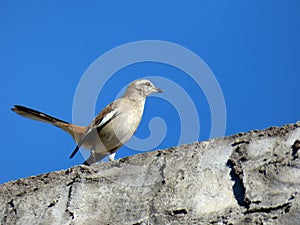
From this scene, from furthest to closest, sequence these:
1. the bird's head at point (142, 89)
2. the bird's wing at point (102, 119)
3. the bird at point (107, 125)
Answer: the bird's head at point (142, 89) → the bird's wing at point (102, 119) → the bird at point (107, 125)

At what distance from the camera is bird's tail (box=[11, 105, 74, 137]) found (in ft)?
20.2

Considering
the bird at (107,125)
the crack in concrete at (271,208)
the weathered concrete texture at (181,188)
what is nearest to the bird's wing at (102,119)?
the bird at (107,125)

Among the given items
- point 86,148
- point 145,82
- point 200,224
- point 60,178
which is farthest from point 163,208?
point 145,82

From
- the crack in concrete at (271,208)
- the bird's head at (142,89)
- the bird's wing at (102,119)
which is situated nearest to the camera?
the crack in concrete at (271,208)

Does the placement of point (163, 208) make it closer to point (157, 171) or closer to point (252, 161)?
point (157, 171)

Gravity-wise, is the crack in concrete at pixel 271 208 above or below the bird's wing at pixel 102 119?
below

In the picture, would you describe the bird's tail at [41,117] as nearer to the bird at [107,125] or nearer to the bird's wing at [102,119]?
the bird at [107,125]

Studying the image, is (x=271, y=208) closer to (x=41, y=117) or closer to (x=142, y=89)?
(x=41, y=117)

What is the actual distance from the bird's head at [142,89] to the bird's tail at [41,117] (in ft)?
2.77

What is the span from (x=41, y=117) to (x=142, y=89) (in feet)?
4.80

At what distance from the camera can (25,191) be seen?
3.23m

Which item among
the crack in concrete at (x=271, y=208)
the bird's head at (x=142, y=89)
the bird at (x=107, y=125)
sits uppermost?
the bird's head at (x=142, y=89)

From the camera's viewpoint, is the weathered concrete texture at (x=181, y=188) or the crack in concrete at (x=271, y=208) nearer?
the crack in concrete at (x=271, y=208)

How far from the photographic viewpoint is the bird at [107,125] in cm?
642
